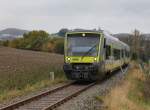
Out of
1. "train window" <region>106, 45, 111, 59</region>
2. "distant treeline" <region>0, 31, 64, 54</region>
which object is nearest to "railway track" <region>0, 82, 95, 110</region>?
"train window" <region>106, 45, 111, 59</region>

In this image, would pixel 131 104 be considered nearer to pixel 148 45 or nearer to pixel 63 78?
pixel 63 78

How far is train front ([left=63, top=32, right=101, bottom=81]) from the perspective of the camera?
85.6 ft

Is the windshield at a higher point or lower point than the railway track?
higher

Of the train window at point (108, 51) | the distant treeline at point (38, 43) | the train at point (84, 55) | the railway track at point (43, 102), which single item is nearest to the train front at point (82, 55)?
the train at point (84, 55)

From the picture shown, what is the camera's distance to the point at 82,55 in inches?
1033

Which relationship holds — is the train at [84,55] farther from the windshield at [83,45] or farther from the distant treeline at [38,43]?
the distant treeline at [38,43]

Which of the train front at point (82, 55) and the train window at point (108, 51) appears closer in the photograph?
the train front at point (82, 55)

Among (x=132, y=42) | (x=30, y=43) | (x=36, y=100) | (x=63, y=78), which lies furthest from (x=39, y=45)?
(x=36, y=100)

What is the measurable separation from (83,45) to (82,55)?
817mm

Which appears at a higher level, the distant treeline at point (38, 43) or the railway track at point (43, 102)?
the distant treeline at point (38, 43)

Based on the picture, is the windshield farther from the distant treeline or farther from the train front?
the distant treeline

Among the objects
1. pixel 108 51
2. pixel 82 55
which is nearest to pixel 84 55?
pixel 82 55

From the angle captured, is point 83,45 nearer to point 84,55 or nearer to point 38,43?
point 84,55

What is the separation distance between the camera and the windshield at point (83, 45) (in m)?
26.4
